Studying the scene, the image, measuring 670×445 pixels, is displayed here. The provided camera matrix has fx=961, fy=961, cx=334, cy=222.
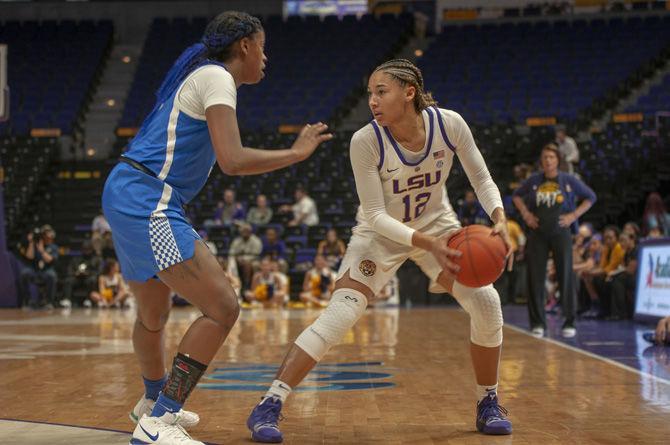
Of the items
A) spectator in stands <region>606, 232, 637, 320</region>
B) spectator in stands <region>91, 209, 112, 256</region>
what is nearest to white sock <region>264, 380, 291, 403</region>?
spectator in stands <region>606, 232, 637, 320</region>

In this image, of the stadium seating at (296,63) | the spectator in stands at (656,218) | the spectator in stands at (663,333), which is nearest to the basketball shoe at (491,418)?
the spectator in stands at (663,333)

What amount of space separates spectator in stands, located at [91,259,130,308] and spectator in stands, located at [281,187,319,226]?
303 centimetres

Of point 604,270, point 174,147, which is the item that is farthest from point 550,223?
point 174,147

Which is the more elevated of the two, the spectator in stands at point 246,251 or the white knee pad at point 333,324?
the white knee pad at point 333,324

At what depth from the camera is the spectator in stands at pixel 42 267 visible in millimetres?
15016

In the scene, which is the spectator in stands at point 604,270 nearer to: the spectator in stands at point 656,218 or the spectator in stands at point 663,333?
the spectator in stands at point 656,218

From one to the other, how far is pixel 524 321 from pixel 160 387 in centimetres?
751

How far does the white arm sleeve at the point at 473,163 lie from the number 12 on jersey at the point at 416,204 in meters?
0.21

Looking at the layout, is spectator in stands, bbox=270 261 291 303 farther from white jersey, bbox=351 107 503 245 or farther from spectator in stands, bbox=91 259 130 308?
white jersey, bbox=351 107 503 245

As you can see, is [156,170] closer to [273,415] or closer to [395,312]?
[273,415]

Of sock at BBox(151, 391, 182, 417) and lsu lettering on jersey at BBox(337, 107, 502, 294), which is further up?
lsu lettering on jersey at BBox(337, 107, 502, 294)

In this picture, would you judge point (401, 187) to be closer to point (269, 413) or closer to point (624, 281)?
point (269, 413)

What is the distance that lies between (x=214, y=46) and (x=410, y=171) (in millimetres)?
974

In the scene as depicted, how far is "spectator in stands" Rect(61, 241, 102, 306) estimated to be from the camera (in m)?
15.7
